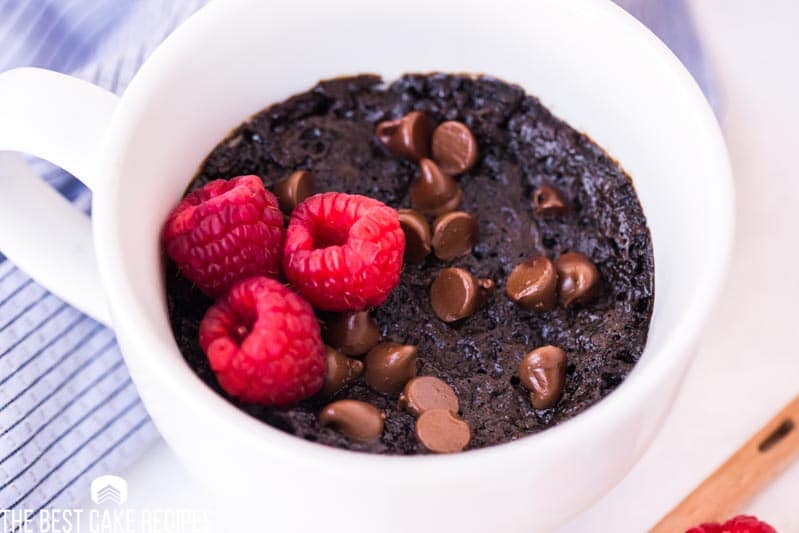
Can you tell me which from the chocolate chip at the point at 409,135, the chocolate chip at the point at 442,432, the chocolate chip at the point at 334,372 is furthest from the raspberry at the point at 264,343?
the chocolate chip at the point at 409,135

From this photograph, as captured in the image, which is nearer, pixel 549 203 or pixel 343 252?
pixel 343 252

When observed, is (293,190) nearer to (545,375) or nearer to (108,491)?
(545,375)

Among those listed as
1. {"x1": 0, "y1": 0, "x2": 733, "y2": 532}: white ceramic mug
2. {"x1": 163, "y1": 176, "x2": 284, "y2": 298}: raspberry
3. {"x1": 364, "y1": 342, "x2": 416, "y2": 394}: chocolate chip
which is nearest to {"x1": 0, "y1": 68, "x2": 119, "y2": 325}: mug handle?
{"x1": 0, "y1": 0, "x2": 733, "y2": 532}: white ceramic mug

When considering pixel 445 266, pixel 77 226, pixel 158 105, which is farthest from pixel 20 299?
pixel 445 266

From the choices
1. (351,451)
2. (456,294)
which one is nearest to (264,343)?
(351,451)

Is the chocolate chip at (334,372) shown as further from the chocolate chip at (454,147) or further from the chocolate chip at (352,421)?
the chocolate chip at (454,147)
